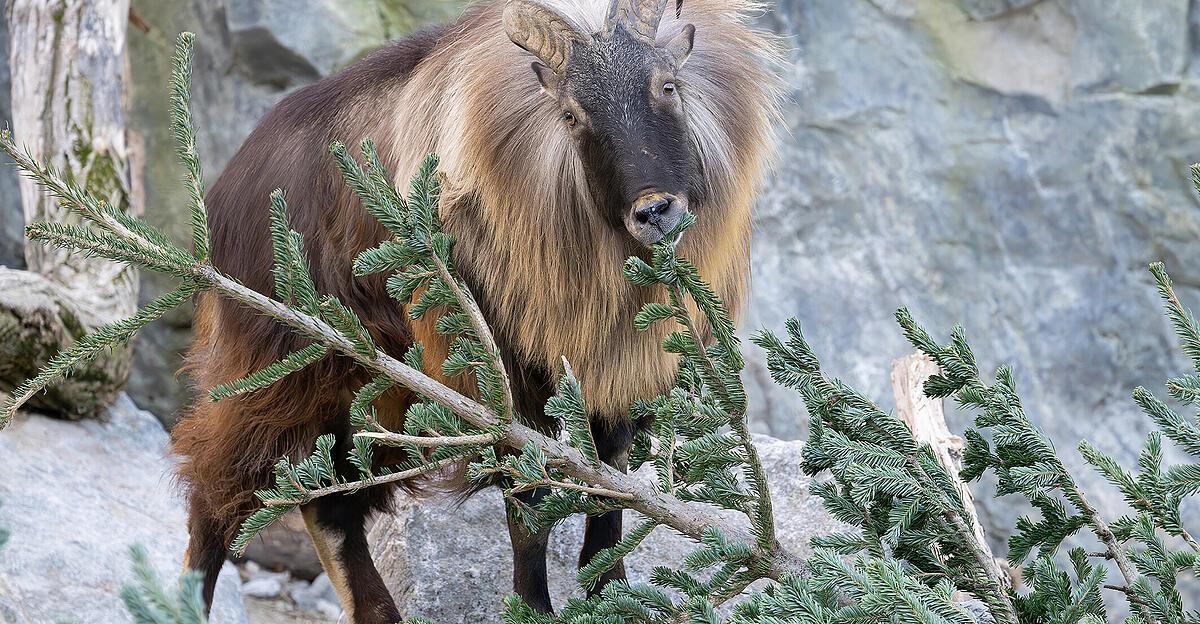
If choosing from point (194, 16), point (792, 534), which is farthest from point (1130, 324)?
point (194, 16)

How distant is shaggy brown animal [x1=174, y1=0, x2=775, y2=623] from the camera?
2973 millimetres

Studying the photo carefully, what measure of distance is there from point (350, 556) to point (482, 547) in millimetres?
650

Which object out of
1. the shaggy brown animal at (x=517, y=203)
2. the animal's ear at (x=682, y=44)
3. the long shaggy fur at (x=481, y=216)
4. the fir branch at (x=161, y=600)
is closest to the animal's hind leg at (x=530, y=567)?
the shaggy brown animal at (x=517, y=203)

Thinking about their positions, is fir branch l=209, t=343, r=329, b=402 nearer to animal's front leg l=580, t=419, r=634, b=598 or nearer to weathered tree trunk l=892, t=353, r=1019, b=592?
animal's front leg l=580, t=419, r=634, b=598

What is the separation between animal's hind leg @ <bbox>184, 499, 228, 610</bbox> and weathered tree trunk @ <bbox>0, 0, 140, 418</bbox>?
1963 millimetres

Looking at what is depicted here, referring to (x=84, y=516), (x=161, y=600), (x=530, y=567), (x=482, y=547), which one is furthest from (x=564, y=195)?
(x=84, y=516)

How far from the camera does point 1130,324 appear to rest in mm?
7207

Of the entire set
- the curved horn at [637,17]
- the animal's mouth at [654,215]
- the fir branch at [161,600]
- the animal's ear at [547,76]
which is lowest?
the animal's mouth at [654,215]

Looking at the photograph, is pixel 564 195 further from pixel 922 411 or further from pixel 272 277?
pixel 922 411

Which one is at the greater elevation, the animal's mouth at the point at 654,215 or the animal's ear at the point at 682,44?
the animal's ear at the point at 682,44

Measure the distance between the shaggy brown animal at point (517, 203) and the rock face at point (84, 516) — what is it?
0.73 metres

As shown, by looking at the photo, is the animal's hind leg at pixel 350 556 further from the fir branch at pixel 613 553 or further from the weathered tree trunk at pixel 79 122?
the weathered tree trunk at pixel 79 122

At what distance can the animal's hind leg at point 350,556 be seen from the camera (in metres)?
3.99

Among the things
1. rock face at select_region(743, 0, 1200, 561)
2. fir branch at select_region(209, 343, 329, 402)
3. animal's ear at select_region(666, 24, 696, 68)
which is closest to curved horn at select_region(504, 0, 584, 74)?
animal's ear at select_region(666, 24, 696, 68)
